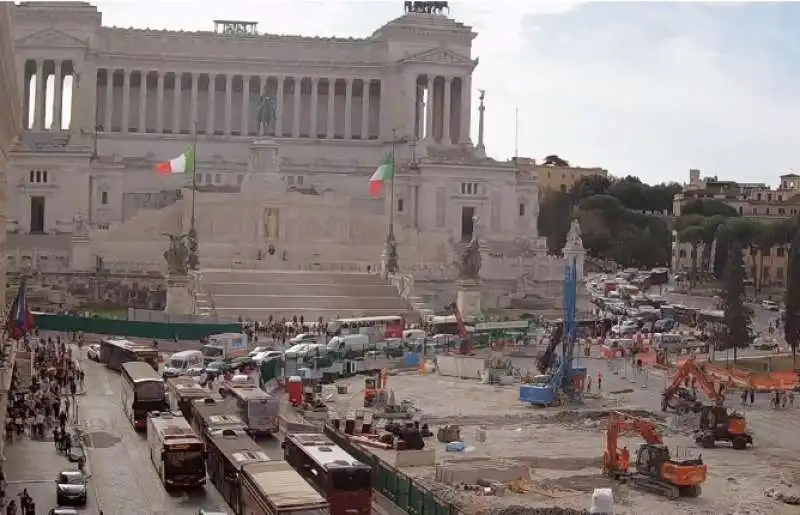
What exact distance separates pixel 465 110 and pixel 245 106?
56.5ft

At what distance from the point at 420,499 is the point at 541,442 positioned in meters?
11.4

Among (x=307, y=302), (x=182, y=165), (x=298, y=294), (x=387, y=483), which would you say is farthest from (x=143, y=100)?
(x=387, y=483)

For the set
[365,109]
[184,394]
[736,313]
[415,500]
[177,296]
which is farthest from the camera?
[365,109]

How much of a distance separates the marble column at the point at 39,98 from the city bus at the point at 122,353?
144ft

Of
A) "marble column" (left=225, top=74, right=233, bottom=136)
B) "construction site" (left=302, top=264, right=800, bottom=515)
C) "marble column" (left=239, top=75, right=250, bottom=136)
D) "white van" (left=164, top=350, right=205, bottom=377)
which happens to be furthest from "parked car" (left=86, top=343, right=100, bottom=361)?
"marble column" (left=239, top=75, right=250, bottom=136)

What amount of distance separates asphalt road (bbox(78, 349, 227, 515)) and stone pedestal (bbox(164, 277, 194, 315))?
16.9 metres

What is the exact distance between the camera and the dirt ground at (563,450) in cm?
2892

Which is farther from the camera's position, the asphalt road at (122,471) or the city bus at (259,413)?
the city bus at (259,413)

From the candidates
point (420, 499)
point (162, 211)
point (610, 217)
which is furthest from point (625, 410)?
point (610, 217)

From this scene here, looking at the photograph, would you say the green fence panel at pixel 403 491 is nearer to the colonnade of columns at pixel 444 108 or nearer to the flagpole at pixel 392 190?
the flagpole at pixel 392 190

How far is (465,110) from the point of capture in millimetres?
95375

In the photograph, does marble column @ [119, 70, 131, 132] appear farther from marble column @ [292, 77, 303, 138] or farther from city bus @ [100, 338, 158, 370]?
city bus @ [100, 338, 158, 370]

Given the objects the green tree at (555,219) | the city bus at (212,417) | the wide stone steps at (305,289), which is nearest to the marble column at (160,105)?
the wide stone steps at (305,289)

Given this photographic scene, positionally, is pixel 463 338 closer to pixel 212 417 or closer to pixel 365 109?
pixel 212 417
